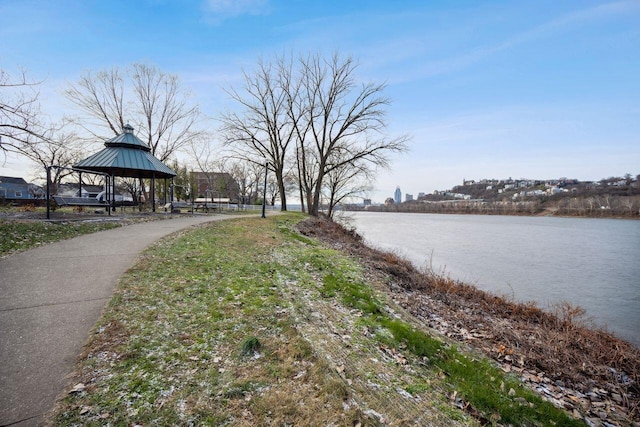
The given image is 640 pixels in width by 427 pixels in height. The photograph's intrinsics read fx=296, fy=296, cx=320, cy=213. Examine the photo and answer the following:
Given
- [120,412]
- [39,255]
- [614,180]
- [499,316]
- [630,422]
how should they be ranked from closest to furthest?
[120,412], [630,422], [39,255], [499,316], [614,180]

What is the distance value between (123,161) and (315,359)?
17100 mm

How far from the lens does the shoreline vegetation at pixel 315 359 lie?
263cm

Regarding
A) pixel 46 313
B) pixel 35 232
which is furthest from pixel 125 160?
pixel 46 313

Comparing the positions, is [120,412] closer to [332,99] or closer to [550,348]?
[550,348]

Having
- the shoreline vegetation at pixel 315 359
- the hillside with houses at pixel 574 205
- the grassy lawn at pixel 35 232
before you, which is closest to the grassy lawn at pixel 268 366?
the shoreline vegetation at pixel 315 359

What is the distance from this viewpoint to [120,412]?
2.40m

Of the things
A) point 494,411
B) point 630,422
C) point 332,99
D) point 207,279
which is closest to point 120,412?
point 207,279

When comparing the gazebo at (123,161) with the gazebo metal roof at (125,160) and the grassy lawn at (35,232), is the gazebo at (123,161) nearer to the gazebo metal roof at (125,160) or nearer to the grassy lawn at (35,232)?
the gazebo metal roof at (125,160)

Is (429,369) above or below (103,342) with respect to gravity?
below

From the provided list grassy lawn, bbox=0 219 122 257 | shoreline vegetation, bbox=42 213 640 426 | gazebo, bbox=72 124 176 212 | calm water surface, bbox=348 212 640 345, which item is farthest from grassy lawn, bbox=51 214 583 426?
gazebo, bbox=72 124 176 212

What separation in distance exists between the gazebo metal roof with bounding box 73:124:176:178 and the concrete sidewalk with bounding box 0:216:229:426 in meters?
9.95

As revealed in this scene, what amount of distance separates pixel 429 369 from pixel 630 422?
8.24 feet

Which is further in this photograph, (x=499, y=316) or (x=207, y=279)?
(x=499, y=316)

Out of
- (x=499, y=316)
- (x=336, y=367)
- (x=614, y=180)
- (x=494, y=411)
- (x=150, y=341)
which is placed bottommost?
(x=499, y=316)
